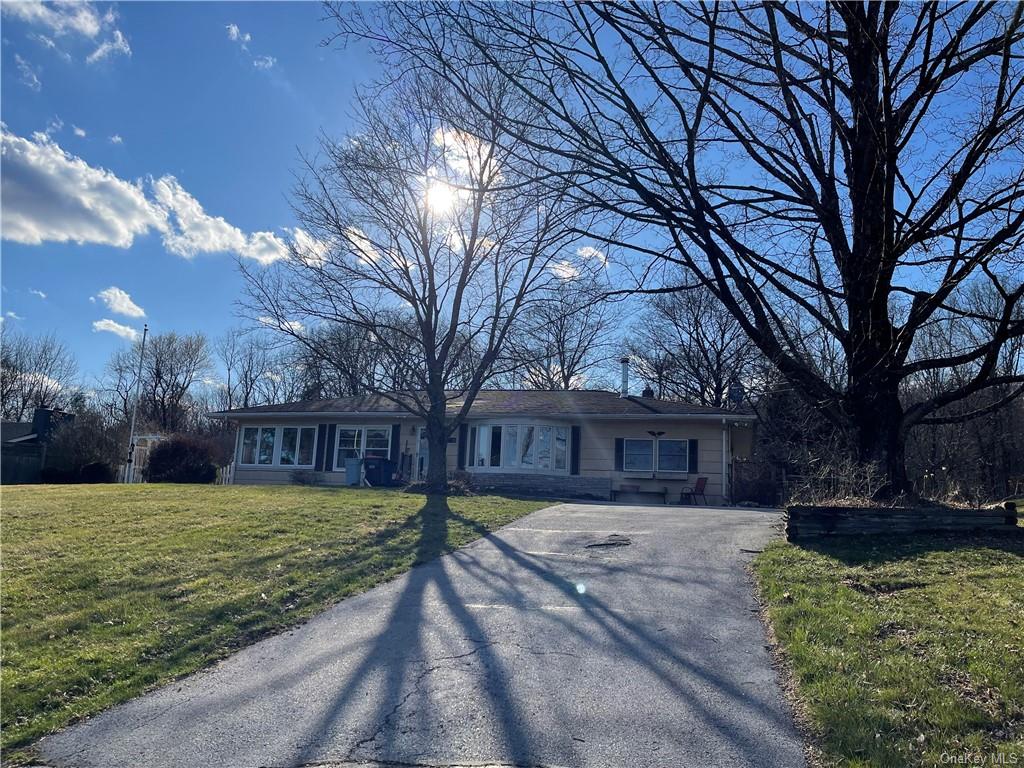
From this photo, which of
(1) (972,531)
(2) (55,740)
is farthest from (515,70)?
(1) (972,531)

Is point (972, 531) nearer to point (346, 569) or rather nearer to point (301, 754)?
point (346, 569)

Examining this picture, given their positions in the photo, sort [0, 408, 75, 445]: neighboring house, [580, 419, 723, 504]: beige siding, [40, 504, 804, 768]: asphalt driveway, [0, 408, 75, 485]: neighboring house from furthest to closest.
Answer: [0, 408, 75, 445]: neighboring house
[0, 408, 75, 485]: neighboring house
[580, 419, 723, 504]: beige siding
[40, 504, 804, 768]: asphalt driveway

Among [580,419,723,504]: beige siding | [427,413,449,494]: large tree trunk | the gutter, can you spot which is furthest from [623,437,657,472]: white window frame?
[427,413,449,494]: large tree trunk

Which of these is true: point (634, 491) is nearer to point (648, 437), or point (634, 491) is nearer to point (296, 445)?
point (648, 437)

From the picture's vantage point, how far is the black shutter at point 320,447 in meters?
25.8

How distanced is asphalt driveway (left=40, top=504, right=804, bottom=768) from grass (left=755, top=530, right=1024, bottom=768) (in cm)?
32

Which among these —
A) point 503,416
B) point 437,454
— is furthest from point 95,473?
point 503,416

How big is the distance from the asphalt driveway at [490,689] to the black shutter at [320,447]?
1873cm

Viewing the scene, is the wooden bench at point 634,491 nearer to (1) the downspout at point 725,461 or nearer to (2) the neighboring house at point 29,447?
(1) the downspout at point 725,461

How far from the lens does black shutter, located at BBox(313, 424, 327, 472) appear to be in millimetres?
25794

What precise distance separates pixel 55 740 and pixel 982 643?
612 centimetres

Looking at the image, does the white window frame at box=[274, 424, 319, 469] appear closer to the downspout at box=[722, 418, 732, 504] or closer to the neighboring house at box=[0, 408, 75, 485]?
the neighboring house at box=[0, 408, 75, 485]

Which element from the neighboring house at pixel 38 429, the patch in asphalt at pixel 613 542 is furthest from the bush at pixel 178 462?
the patch in asphalt at pixel 613 542

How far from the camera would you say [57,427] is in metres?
32.7
